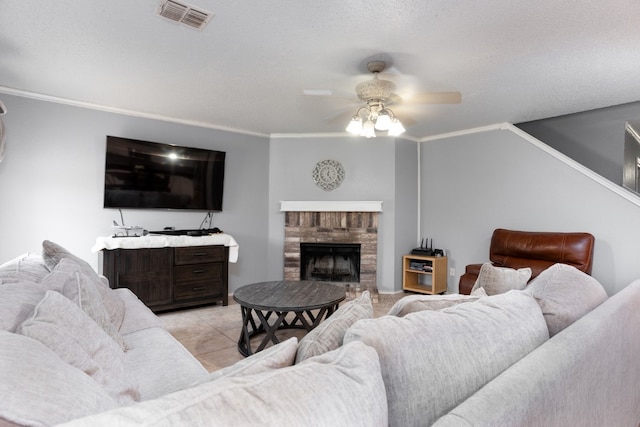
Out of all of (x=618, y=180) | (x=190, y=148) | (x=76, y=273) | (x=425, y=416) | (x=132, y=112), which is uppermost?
(x=132, y=112)

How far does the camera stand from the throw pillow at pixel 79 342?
3.08 feet

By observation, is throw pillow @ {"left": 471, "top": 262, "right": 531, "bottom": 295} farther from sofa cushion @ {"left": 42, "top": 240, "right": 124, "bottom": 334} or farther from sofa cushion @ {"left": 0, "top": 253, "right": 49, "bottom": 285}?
sofa cushion @ {"left": 0, "top": 253, "right": 49, "bottom": 285}

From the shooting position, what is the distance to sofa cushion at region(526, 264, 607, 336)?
1232 mm

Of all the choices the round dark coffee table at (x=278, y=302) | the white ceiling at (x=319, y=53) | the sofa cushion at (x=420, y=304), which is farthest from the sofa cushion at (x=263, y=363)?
the white ceiling at (x=319, y=53)

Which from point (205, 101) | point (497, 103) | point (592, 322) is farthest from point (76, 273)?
point (497, 103)

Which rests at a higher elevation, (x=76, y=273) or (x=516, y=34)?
(x=516, y=34)

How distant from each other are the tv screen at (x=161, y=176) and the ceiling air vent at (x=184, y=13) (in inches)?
83.6

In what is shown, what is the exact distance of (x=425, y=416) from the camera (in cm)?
73

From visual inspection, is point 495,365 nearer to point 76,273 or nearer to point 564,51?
point 76,273

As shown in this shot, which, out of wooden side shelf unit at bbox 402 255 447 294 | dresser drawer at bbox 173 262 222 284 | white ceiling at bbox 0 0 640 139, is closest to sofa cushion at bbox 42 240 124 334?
white ceiling at bbox 0 0 640 139

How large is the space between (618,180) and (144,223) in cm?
541

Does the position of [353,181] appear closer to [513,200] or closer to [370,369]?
[513,200]

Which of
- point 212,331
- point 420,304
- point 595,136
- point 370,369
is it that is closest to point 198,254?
point 212,331

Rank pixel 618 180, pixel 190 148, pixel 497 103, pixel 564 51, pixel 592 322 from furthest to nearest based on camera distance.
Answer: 1. pixel 190 148
2. pixel 618 180
3. pixel 497 103
4. pixel 564 51
5. pixel 592 322
